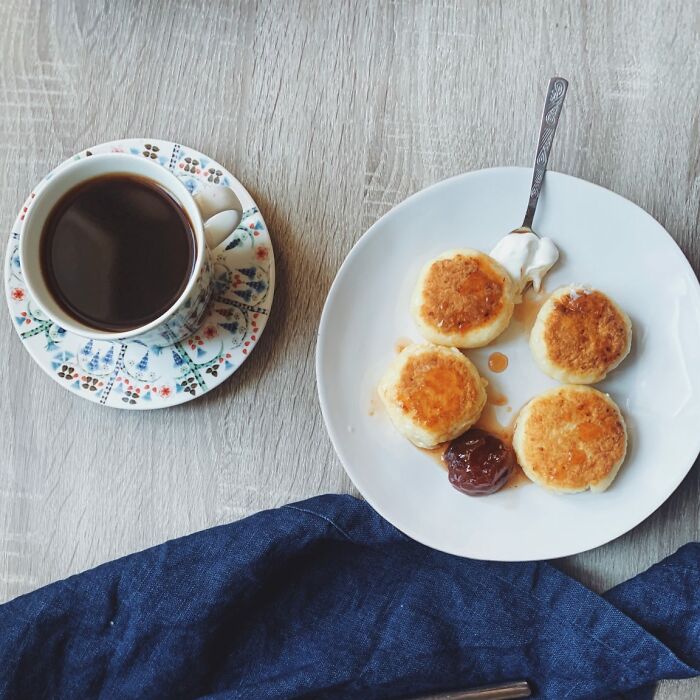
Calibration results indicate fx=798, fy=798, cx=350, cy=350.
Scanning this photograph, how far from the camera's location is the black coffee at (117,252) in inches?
44.4

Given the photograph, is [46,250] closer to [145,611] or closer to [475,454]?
[145,611]

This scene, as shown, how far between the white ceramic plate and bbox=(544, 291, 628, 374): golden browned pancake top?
0.18 feet

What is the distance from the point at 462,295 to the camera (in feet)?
3.94

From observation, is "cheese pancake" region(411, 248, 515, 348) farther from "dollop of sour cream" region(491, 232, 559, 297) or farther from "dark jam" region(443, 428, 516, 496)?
"dark jam" region(443, 428, 516, 496)

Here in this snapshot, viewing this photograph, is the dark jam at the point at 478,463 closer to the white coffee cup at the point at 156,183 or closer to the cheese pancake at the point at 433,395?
the cheese pancake at the point at 433,395

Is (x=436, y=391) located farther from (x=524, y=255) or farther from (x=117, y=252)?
(x=117, y=252)

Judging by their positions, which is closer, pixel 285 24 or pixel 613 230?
pixel 613 230

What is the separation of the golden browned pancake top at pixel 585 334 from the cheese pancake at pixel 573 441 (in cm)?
5

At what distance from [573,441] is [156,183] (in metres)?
0.71

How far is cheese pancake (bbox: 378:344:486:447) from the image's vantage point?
119 cm

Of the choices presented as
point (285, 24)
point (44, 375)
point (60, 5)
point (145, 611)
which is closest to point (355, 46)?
point (285, 24)

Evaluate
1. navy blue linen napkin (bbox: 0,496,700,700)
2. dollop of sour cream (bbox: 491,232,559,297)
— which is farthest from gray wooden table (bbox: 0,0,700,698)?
dollop of sour cream (bbox: 491,232,559,297)

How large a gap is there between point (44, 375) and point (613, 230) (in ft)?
3.09

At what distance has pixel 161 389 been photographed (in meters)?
1.24
